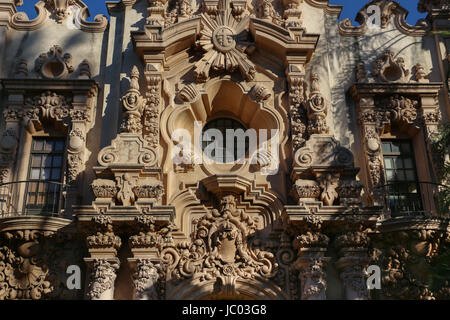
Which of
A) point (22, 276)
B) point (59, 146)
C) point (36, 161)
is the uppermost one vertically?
point (59, 146)

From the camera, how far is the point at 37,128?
47.7 ft

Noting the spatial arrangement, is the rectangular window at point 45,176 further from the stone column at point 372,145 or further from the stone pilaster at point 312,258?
the stone column at point 372,145

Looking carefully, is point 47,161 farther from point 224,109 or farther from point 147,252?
point 224,109

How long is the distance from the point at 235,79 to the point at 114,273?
5940mm

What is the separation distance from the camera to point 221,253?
12.7m

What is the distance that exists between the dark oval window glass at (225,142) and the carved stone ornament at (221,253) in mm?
1665

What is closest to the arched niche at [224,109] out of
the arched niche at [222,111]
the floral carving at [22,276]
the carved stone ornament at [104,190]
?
the arched niche at [222,111]

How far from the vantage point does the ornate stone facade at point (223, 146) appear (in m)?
12.2

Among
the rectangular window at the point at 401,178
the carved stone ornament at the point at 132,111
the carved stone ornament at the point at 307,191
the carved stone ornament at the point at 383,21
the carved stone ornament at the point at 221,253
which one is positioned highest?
the carved stone ornament at the point at 383,21

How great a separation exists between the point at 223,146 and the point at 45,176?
451 cm

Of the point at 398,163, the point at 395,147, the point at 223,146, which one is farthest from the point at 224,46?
the point at 398,163

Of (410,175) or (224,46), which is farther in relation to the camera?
(224,46)

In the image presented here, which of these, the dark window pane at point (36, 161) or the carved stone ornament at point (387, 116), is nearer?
the carved stone ornament at point (387, 116)
